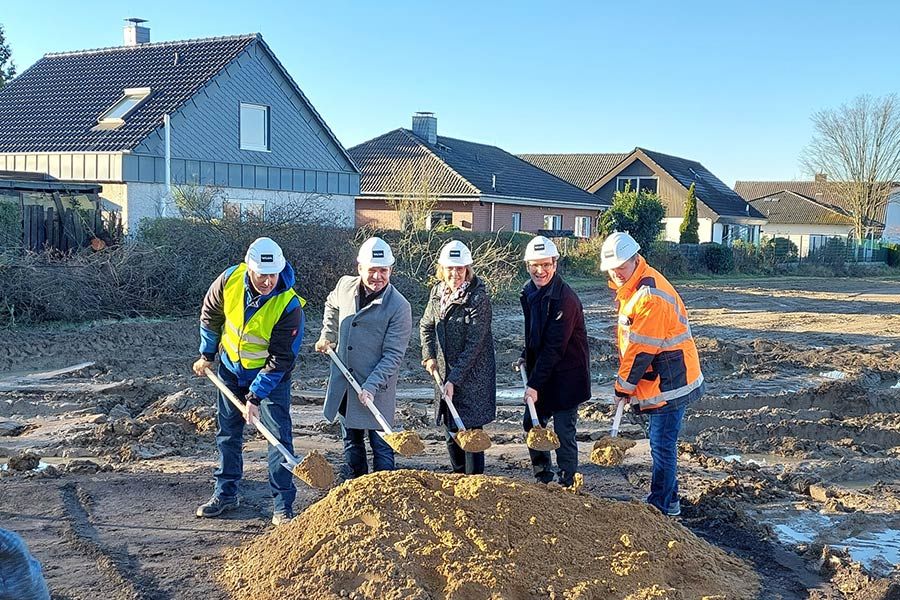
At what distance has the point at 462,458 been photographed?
6.74 metres

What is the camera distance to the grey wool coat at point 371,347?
6.29 metres

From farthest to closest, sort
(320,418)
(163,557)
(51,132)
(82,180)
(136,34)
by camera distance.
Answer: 1. (136,34)
2. (51,132)
3. (82,180)
4. (320,418)
5. (163,557)

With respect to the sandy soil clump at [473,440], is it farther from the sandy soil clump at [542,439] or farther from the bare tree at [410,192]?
the bare tree at [410,192]

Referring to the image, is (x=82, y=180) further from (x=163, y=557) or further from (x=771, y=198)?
(x=771, y=198)

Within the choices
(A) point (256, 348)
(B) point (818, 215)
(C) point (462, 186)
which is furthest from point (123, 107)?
(B) point (818, 215)

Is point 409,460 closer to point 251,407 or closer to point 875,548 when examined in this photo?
point 251,407

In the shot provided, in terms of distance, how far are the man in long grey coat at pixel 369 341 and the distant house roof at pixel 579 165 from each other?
45.5 m

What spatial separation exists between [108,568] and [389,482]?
168 cm

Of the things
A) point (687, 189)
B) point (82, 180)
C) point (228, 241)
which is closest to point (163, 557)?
point (228, 241)

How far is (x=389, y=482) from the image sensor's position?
5.33m

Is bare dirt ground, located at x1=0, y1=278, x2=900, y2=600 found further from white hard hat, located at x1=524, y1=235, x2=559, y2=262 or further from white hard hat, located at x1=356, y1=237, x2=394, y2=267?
white hard hat, located at x1=524, y1=235, x2=559, y2=262

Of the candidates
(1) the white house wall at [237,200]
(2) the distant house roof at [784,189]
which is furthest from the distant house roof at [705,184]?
(1) the white house wall at [237,200]

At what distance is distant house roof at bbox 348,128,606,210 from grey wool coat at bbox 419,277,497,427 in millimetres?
27285

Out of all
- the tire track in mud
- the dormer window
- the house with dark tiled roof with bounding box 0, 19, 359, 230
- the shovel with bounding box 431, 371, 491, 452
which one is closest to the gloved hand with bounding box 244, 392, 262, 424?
the tire track in mud
